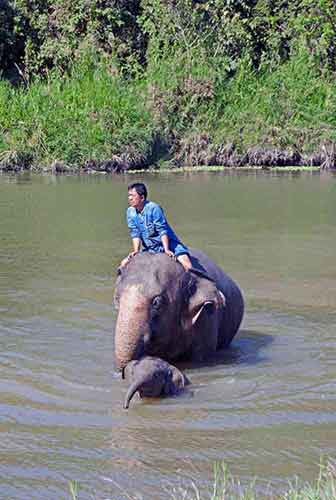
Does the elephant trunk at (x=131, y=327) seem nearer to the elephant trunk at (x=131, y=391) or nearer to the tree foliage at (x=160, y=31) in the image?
the elephant trunk at (x=131, y=391)

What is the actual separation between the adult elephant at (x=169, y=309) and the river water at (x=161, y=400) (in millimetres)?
238

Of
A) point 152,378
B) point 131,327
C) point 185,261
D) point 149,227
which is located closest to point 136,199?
point 149,227

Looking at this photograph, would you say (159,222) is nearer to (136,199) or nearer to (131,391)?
(136,199)

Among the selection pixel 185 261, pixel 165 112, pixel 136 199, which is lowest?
pixel 185 261

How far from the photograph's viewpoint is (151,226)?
846cm

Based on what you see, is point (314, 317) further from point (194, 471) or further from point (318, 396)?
point (194, 471)

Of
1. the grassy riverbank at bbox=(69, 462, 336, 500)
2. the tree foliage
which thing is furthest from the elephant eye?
the tree foliage

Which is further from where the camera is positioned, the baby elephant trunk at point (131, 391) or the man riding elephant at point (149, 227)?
the man riding elephant at point (149, 227)

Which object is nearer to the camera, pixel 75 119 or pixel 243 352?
pixel 243 352

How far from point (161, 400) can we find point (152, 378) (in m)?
0.23

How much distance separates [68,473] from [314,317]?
14.6 feet

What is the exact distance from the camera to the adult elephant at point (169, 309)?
750 cm

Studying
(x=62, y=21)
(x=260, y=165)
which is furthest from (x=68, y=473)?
(x=62, y=21)

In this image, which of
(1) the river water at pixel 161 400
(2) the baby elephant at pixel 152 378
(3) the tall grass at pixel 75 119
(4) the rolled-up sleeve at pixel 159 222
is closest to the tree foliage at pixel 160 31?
(3) the tall grass at pixel 75 119
